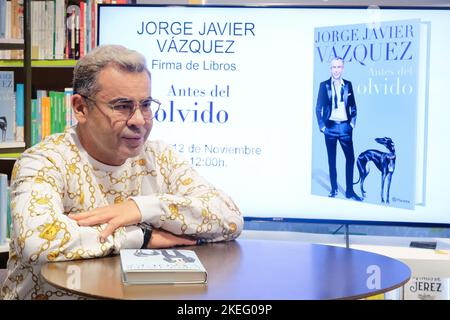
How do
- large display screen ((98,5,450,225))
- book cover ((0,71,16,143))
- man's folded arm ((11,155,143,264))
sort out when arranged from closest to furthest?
man's folded arm ((11,155,143,264)), large display screen ((98,5,450,225)), book cover ((0,71,16,143))

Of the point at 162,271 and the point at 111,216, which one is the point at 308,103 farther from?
the point at 162,271

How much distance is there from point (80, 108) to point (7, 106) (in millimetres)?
1375

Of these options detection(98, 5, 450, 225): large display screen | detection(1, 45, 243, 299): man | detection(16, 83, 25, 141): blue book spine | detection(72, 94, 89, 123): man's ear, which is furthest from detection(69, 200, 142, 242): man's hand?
detection(16, 83, 25, 141): blue book spine

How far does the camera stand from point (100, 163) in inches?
89.8

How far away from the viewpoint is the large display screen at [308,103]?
337 cm

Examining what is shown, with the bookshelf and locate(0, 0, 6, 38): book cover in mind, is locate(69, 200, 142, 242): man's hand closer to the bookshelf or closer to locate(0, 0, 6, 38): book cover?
the bookshelf

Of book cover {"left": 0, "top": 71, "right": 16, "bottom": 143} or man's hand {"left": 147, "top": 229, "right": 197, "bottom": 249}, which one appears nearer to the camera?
man's hand {"left": 147, "top": 229, "right": 197, "bottom": 249}

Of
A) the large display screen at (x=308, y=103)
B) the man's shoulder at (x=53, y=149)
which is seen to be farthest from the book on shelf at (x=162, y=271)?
the large display screen at (x=308, y=103)

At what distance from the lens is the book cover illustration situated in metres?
3.37

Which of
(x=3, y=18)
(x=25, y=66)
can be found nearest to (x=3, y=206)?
(x=25, y=66)

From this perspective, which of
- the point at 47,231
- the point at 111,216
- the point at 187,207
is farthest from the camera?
the point at 187,207

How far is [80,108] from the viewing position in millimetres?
2297

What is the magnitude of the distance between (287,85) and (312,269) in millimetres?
1631

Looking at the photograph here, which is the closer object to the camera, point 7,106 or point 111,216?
point 111,216
